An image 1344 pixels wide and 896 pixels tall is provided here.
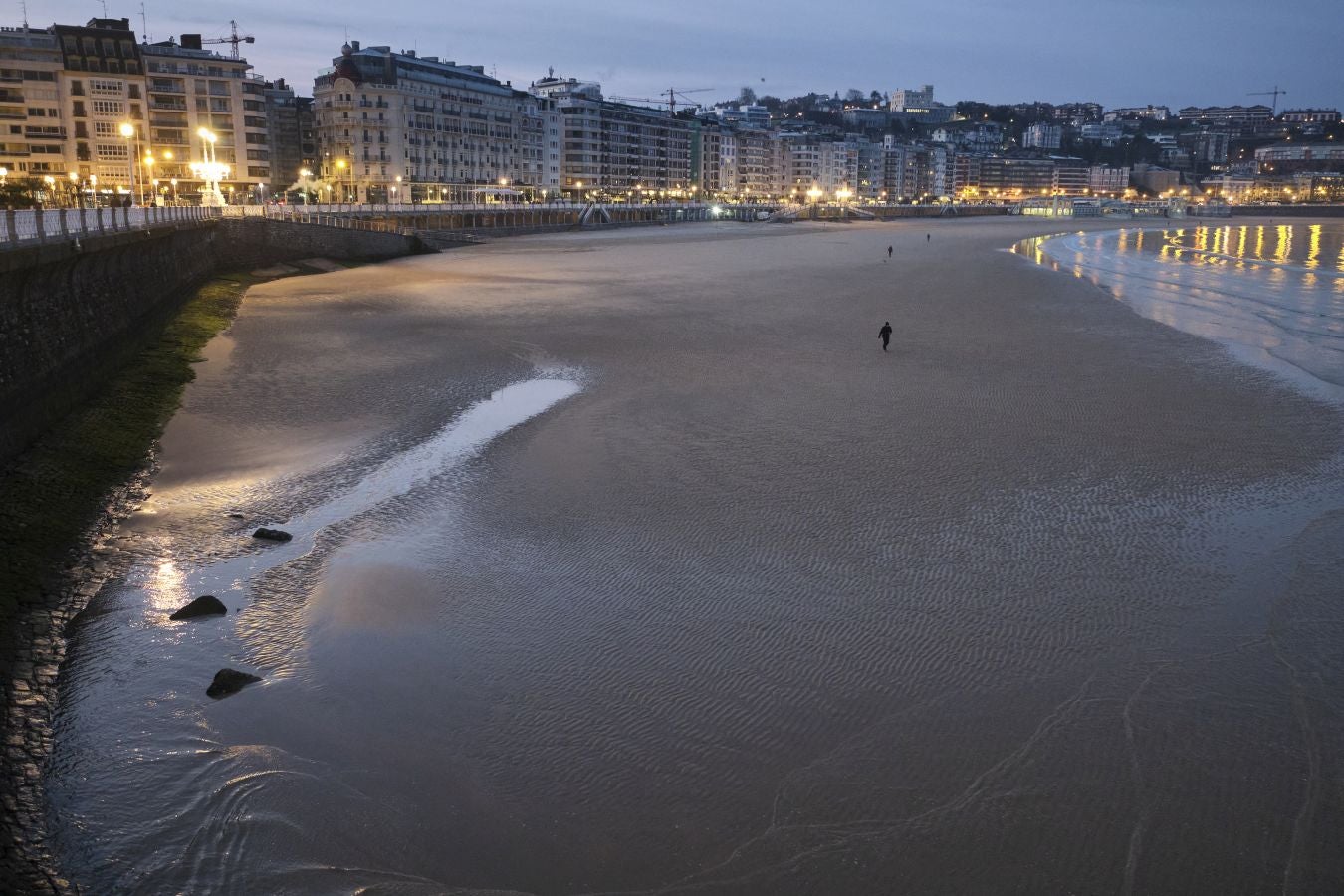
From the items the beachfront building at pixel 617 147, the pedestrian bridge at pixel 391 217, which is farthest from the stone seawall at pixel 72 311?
the beachfront building at pixel 617 147

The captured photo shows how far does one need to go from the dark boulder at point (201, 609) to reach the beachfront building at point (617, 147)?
136m

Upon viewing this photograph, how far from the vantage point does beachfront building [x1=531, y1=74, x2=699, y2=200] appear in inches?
5605

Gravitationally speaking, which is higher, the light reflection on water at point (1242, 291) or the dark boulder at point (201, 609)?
the light reflection on water at point (1242, 291)

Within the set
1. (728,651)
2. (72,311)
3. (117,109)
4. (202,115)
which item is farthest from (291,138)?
(728,651)

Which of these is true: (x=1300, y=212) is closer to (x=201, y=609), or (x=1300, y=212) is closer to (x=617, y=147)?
(x=617, y=147)

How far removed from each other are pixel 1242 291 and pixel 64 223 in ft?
138

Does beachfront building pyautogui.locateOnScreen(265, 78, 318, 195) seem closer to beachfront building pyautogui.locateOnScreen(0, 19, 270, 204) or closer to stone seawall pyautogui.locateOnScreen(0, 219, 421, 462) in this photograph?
beachfront building pyautogui.locateOnScreen(0, 19, 270, 204)

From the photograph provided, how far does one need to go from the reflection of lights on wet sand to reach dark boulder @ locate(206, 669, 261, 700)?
201 cm

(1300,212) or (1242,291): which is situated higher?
(1300,212)

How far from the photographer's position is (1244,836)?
6.58 meters

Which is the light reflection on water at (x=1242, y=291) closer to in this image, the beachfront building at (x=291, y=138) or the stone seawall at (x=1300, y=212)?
the beachfront building at (x=291, y=138)

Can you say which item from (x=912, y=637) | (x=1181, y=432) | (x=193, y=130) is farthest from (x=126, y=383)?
(x=193, y=130)

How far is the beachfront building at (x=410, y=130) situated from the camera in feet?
339

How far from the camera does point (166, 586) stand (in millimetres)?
10531
